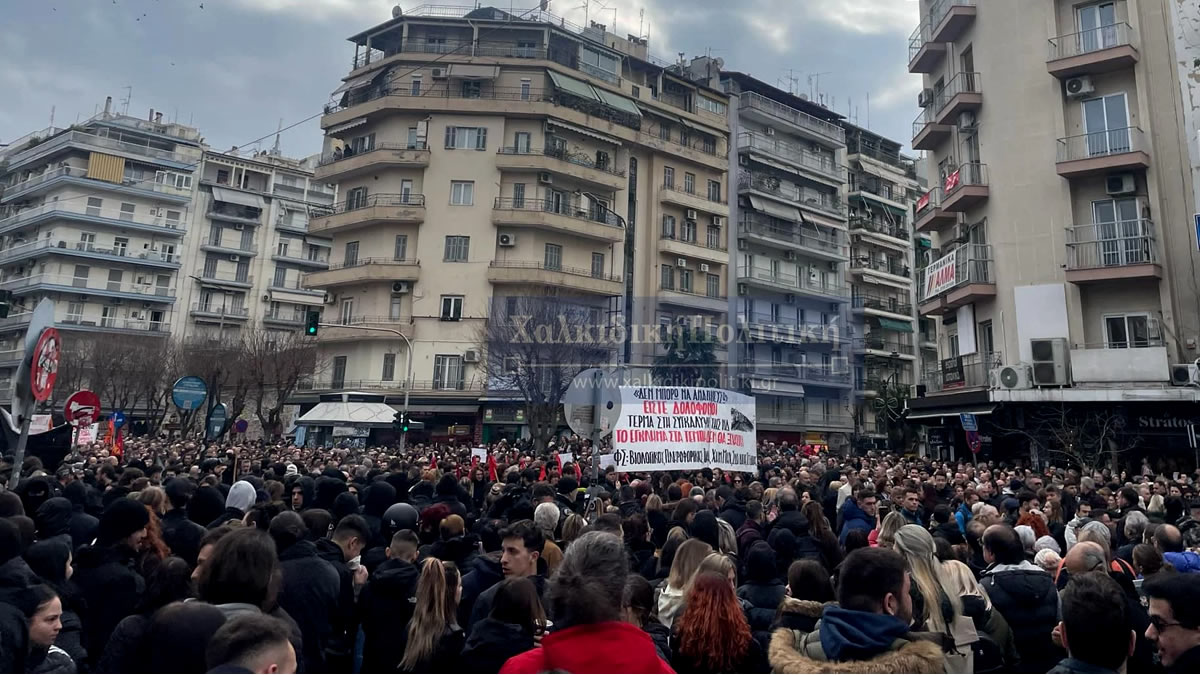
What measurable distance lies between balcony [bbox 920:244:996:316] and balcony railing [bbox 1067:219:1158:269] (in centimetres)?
260

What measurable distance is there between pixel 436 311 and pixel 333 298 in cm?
862

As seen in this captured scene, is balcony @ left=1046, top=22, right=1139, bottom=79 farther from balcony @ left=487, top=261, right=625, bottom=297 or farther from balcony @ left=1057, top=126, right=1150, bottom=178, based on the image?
balcony @ left=487, top=261, right=625, bottom=297

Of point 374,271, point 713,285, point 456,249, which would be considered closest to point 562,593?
point 456,249

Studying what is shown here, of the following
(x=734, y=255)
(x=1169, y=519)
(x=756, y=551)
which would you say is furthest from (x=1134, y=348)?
(x=734, y=255)

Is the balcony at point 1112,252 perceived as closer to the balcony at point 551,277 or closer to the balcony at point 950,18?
the balcony at point 950,18

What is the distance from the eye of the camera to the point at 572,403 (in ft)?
32.4

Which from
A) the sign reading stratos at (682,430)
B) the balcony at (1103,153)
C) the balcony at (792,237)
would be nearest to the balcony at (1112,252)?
the balcony at (1103,153)

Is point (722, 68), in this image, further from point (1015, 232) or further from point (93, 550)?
point (93, 550)

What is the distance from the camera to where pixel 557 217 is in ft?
137

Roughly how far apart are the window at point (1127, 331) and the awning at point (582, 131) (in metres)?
29.9

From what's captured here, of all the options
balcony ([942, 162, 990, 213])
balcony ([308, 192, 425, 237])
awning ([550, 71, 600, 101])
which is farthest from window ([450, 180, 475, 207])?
balcony ([942, 162, 990, 213])

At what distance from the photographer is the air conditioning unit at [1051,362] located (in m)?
22.2

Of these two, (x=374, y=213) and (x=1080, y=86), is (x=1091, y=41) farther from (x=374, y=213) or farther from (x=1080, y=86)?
(x=374, y=213)

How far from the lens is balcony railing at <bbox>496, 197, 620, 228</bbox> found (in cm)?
4216
